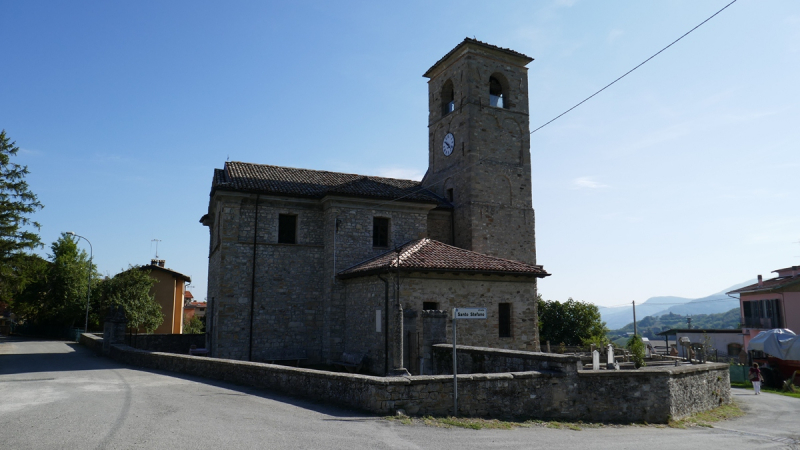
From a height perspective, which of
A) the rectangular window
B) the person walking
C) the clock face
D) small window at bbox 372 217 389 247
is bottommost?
the person walking

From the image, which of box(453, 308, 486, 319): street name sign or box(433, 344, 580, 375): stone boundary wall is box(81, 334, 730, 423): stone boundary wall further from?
box(453, 308, 486, 319): street name sign

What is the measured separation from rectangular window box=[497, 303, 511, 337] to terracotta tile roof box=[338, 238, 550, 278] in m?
1.38

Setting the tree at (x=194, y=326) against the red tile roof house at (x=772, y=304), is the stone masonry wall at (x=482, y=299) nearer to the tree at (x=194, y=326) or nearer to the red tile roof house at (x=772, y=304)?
the red tile roof house at (x=772, y=304)

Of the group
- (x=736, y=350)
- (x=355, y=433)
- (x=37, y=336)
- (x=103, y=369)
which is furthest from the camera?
(x=736, y=350)

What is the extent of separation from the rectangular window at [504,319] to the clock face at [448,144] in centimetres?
950

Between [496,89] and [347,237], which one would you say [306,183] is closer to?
[347,237]

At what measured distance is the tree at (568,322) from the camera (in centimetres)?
2944

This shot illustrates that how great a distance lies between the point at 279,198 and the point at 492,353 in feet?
36.9

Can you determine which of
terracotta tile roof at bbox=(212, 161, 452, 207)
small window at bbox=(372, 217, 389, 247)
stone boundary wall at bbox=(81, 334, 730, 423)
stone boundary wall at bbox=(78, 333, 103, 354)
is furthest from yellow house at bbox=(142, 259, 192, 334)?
stone boundary wall at bbox=(81, 334, 730, 423)

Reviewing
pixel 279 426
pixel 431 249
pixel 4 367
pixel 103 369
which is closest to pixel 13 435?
pixel 279 426

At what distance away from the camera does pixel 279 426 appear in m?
7.64

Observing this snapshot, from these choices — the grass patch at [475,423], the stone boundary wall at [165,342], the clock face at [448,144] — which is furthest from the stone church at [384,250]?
the grass patch at [475,423]

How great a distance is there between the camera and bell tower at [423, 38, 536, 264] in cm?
2278

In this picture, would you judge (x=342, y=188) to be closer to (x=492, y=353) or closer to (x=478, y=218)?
(x=478, y=218)
